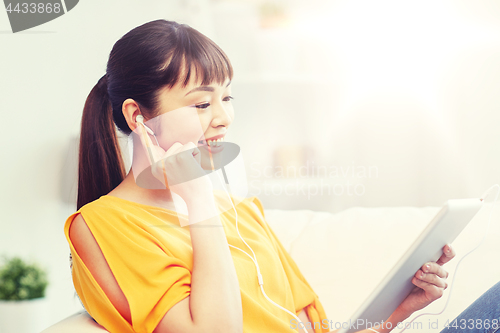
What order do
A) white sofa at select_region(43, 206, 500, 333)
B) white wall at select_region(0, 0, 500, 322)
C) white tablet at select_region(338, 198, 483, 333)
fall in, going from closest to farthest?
1. white tablet at select_region(338, 198, 483, 333)
2. white sofa at select_region(43, 206, 500, 333)
3. white wall at select_region(0, 0, 500, 322)

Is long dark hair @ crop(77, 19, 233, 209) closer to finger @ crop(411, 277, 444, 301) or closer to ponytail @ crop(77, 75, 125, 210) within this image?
ponytail @ crop(77, 75, 125, 210)

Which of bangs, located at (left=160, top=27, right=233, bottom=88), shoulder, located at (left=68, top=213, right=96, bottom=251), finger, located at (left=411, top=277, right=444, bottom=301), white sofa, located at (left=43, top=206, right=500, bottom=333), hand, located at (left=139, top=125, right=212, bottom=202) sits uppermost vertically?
bangs, located at (left=160, top=27, right=233, bottom=88)

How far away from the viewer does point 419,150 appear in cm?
158

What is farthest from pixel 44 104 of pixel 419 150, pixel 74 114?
pixel 419 150

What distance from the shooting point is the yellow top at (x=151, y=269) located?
58 centimetres

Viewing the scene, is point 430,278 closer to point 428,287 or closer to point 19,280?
point 428,287

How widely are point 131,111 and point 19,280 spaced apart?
0.77 metres

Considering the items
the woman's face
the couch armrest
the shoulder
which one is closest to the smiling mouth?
the woman's face

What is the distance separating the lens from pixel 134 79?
69 cm

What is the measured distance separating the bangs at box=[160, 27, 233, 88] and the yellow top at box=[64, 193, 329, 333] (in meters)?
0.25

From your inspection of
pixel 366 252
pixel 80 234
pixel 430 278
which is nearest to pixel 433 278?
pixel 430 278

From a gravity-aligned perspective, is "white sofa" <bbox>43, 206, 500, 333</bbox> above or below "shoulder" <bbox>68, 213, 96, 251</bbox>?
below

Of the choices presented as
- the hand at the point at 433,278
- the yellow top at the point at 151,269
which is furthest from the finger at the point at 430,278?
the yellow top at the point at 151,269

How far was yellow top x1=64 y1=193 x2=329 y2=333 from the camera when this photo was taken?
0.58 meters
